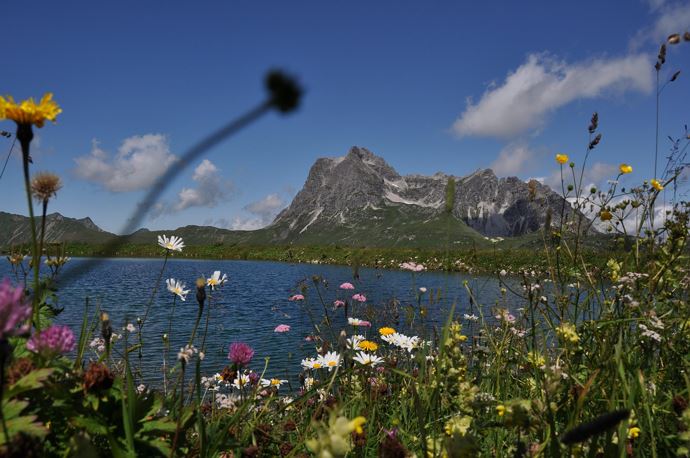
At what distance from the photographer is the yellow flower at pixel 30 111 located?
4.52ft

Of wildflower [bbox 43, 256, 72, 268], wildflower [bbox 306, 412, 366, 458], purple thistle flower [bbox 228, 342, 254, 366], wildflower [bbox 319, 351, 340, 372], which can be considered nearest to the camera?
wildflower [bbox 306, 412, 366, 458]

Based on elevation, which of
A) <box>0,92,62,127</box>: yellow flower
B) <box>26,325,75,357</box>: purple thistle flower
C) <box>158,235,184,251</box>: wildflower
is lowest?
<box>26,325,75,357</box>: purple thistle flower

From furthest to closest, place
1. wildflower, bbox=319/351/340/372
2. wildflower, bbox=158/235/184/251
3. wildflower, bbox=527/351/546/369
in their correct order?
wildflower, bbox=319/351/340/372, wildflower, bbox=158/235/184/251, wildflower, bbox=527/351/546/369

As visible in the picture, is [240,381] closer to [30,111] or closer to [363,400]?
[363,400]

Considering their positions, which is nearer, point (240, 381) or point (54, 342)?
point (54, 342)

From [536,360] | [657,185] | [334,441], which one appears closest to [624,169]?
[657,185]

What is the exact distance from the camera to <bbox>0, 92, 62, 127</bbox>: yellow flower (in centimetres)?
138

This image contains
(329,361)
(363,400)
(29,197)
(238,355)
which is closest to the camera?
(29,197)

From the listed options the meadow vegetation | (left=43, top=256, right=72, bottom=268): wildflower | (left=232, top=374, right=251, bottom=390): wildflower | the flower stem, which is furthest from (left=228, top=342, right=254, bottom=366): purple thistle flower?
(left=43, top=256, right=72, bottom=268): wildflower

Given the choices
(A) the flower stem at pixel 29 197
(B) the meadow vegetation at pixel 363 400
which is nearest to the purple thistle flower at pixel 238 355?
(B) the meadow vegetation at pixel 363 400

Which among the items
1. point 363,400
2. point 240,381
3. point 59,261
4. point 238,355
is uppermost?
point 59,261

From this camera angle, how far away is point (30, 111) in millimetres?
1395

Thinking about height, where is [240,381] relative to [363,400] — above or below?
above

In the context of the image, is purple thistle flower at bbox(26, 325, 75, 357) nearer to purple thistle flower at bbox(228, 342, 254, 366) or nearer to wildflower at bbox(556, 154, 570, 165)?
purple thistle flower at bbox(228, 342, 254, 366)
